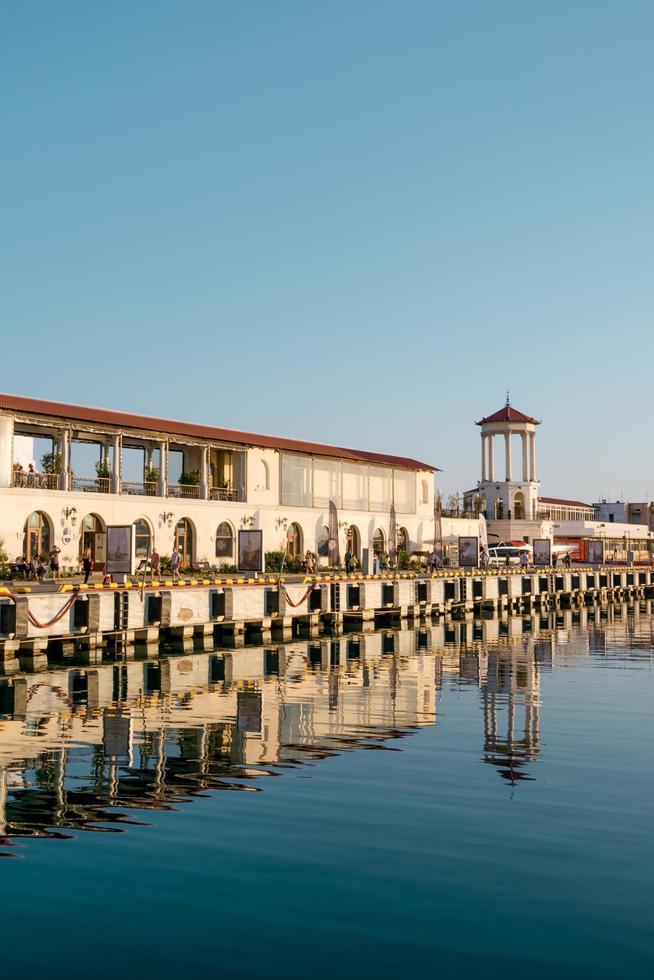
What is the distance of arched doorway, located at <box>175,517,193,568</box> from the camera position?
57906 mm

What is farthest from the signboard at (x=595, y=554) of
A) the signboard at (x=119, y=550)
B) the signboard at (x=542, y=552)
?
the signboard at (x=119, y=550)

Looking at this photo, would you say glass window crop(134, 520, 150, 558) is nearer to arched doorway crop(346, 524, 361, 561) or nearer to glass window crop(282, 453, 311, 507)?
glass window crop(282, 453, 311, 507)

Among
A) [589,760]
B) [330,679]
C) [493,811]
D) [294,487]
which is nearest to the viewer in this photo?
[493,811]

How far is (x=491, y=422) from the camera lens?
107875mm

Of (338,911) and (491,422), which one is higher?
(491,422)

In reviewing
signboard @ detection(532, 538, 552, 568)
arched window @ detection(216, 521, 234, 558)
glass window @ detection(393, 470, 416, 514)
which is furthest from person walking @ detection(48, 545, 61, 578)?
signboard @ detection(532, 538, 552, 568)

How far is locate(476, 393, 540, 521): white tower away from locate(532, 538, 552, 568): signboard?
2744 cm

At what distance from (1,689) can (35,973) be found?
17.7m

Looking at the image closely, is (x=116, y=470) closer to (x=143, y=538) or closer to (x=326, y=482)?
(x=143, y=538)

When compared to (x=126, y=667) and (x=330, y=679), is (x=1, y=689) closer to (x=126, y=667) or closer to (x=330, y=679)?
(x=126, y=667)

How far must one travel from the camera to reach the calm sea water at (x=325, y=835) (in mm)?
8914

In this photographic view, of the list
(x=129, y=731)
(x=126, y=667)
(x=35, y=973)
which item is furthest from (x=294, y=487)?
(x=35, y=973)

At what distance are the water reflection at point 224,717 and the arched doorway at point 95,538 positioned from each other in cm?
1783

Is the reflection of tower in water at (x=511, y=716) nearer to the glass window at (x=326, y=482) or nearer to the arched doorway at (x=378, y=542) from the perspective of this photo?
the glass window at (x=326, y=482)
